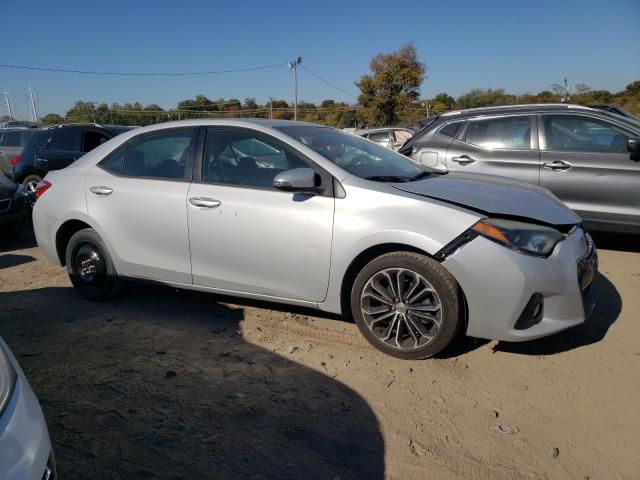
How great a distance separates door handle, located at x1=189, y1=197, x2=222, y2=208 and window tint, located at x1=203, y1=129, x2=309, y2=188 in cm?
17

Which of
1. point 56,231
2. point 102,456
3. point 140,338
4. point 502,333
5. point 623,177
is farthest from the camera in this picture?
point 623,177

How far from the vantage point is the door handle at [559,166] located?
5.64m

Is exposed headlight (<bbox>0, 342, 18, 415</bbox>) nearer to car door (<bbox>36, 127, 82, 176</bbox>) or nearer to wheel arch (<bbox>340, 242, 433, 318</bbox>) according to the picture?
wheel arch (<bbox>340, 242, 433, 318</bbox>)

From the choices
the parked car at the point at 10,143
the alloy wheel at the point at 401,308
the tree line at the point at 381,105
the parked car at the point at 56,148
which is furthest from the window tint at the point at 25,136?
the tree line at the point at 381,105

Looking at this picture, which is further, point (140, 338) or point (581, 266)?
point (140, 338)

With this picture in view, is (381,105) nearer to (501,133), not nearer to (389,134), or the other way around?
(389,134)

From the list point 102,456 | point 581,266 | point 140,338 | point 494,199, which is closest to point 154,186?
point 140,338

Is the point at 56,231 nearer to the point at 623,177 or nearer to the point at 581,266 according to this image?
the point at 581,266

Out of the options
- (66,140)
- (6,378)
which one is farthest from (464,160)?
(66,140)

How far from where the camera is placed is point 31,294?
4.91 metres

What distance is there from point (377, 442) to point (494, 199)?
1.75 metres

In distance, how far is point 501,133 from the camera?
6109 mm

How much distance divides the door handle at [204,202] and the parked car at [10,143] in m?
11.5

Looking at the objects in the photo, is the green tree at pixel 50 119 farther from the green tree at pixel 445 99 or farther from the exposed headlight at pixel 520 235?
the exposed headlight at pixel 520 235
